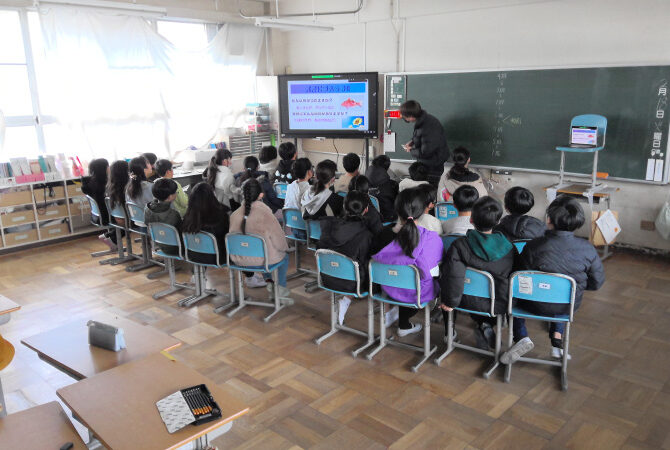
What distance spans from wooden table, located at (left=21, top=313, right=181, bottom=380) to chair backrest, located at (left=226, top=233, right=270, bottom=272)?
1542 mm

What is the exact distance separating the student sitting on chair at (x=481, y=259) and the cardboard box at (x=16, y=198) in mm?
5380

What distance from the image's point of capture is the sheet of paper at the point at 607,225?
17.1 ft

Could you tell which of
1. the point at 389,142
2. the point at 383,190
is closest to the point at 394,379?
the point at 383,190

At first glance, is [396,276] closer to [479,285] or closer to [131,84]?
[479,285]

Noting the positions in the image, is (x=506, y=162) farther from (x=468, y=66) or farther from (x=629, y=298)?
(x=629, y=298)

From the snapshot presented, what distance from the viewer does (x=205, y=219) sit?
14.7ft

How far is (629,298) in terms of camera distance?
471 cm

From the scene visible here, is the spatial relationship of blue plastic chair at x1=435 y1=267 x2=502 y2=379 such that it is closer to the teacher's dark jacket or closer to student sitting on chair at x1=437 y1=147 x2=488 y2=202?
student sitting on chair at x1=437 y1=147 x2=488 y2=202

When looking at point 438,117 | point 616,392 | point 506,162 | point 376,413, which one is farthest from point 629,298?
point 438,117

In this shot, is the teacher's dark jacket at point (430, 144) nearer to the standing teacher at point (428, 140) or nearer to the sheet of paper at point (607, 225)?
the standing teacher at point (428, 140)

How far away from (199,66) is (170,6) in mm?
892

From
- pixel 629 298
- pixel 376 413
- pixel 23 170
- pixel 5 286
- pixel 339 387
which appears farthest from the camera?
pixel 23 170

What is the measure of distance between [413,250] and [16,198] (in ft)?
17.1

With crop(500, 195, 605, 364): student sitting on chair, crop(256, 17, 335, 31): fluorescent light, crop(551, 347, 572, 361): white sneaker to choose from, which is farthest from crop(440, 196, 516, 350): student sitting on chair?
crop(256, 17, 335, 31): fluorescent light
